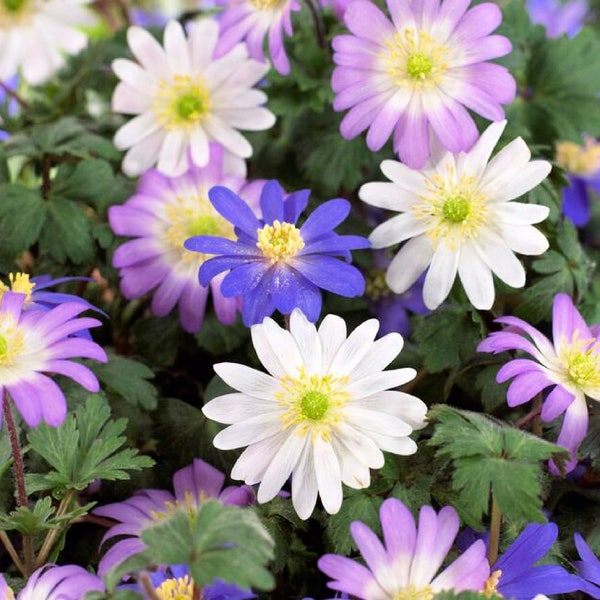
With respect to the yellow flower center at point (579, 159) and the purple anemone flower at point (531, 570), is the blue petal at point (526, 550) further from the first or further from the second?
the yellow flower center at point (579, 159)

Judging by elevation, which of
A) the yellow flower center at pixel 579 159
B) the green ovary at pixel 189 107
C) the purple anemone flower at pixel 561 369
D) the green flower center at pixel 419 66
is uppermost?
the yellow flower center at pixel 579 159

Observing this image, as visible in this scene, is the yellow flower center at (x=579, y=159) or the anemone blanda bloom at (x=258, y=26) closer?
the anemone blanda bloom at (x=258, y=26)

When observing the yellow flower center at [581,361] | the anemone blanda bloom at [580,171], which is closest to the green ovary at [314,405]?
the yellow flower center at [581,361]

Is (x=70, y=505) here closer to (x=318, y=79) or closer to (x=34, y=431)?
(x=34, y=431)

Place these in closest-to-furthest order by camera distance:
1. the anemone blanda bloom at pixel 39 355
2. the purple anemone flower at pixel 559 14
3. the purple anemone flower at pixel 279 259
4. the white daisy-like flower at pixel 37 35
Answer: the anemone blanda bloom at pixel 39 355 → the purple anemone flower at pixel 279 259 → the white daisy-like flower at pixel 37 35 → the purple anemone flower at pixel 559 14

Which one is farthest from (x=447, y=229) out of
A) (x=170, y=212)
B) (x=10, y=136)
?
(x=10, y=136)

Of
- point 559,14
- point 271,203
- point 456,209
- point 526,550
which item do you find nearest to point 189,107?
point 271,203

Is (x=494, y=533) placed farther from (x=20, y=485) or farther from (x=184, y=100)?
(x=184, y=100)

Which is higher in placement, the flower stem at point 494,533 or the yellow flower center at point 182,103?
the yellow flower center at point 182,103
